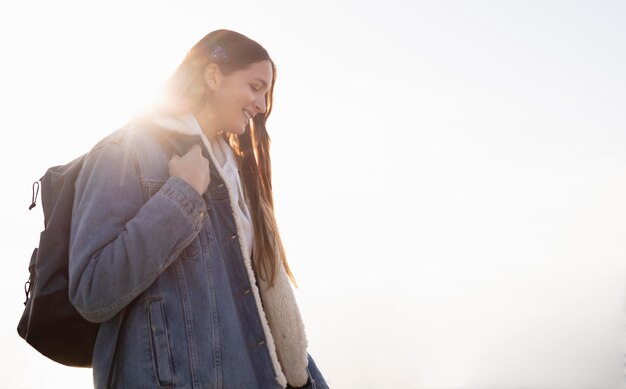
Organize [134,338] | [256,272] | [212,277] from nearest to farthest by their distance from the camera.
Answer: [134,338] < [212,277] < [256,272]

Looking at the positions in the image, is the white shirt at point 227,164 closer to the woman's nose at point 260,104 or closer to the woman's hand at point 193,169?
the woman's hand at point 193,169

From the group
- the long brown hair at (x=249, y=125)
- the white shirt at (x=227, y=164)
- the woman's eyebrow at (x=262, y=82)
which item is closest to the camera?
the white shirt at (x=227, y=164)

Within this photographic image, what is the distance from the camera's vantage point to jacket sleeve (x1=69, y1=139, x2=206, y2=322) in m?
2.06

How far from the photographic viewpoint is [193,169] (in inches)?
94.9

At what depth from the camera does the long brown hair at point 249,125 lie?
8.96ft

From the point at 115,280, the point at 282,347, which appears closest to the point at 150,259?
the point at 115,280

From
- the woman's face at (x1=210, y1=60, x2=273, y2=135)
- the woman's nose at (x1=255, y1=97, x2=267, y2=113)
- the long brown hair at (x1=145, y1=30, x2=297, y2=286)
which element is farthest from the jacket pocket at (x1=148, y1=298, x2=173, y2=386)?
the woman's nose at (x1=255, y1=97, x2=267, y2=113)

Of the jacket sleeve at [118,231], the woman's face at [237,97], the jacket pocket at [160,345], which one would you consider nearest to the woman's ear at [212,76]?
the woman's face at [237,97]

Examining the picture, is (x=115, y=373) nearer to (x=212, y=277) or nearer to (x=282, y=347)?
(x=212, y=277)

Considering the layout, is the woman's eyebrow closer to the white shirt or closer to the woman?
the woman

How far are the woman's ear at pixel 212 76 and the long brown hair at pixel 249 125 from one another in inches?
0.7

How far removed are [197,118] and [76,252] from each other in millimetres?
944

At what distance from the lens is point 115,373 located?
2211 mm

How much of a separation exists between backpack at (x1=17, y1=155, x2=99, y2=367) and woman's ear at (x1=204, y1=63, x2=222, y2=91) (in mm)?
694
